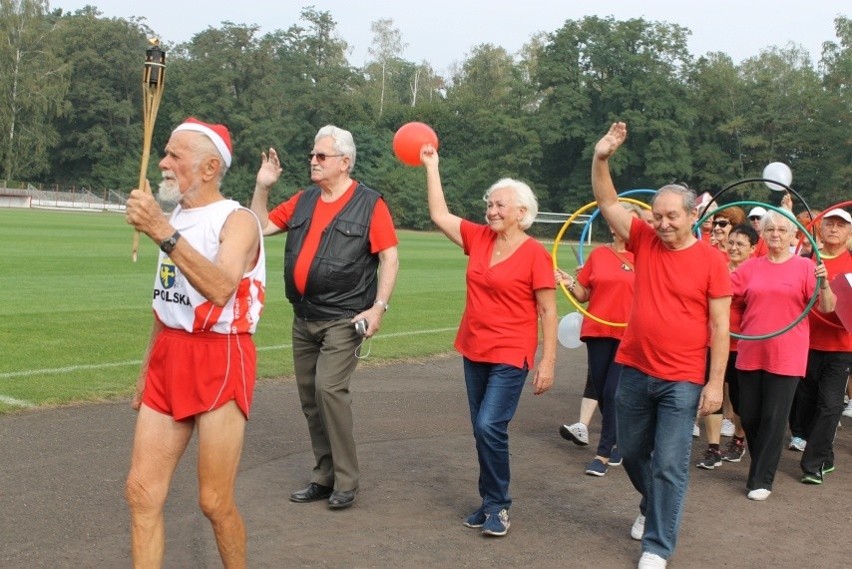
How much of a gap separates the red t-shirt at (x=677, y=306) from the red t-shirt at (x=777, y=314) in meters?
1.71

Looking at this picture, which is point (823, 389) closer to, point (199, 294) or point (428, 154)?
point (428, 154)

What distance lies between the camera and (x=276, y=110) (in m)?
84.4

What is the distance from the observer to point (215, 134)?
4289 mm

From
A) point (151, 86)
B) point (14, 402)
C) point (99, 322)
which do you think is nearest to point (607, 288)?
point (151, 86)

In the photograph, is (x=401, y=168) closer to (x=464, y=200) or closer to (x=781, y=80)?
(x=464, y=200)

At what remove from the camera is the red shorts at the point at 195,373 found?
4.25 metres

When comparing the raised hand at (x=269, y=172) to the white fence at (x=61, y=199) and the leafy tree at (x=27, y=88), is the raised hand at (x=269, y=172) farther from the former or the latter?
the leafy tree at (x=27, y=88)

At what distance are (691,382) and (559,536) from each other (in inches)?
47.8

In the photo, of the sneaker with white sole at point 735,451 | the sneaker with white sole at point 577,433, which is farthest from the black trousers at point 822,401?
the sneaker with white sole at point 577,433

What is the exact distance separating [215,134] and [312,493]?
291 centimetres

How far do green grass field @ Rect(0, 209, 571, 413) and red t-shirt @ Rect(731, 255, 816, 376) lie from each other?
5.26m

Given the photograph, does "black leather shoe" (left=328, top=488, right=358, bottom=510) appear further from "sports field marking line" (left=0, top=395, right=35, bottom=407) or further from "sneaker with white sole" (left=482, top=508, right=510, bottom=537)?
"sports field marking line" (left=0, top=395, right=35, bottom=407)

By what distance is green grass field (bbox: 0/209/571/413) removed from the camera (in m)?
9.88

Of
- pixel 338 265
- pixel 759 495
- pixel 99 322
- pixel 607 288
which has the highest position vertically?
pixel 338 265
